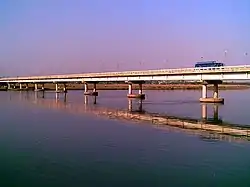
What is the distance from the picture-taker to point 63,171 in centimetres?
2052

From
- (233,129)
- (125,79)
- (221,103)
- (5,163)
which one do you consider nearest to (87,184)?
(5,163)

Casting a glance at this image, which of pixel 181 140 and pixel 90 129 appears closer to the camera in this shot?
pixel 181 140

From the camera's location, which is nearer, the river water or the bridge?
the river water

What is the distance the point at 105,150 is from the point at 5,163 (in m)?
7.14

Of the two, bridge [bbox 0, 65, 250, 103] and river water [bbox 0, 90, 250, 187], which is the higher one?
bridge [bbox 0, 65, 250, 103]

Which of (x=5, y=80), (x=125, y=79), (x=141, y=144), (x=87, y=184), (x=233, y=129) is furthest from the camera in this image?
(x=5, y=80)

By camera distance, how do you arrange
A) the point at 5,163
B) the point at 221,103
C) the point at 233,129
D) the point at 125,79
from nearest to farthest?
the point at 5,163 → the point at 233,129 → the point at 221,103 → the point at 125,79

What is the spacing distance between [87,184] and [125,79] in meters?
75.3

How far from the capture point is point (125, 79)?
93062 millimetres

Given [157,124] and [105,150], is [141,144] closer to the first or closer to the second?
[105,150]

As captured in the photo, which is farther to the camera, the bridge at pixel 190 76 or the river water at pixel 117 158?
the bridge at pixel 190 76

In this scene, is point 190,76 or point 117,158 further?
point 190,76

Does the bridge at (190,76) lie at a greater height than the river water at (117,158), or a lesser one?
greater

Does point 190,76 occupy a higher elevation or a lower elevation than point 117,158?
higher
